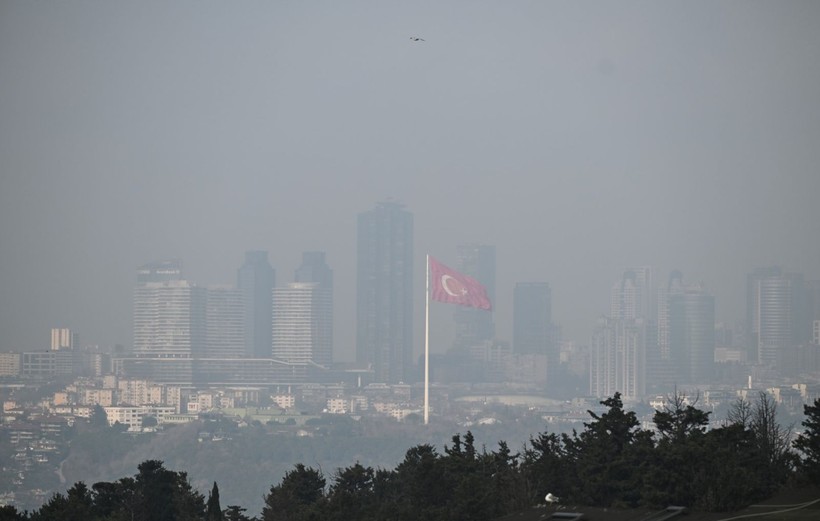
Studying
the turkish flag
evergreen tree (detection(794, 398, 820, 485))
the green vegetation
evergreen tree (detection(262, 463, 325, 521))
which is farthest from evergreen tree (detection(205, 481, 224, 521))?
the turkish flag

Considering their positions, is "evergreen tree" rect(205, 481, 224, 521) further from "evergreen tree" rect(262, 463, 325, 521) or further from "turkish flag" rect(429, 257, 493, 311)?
"turkish flag" rect(429, 257, 493, 311)

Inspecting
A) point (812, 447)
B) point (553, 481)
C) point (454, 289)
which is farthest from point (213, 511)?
point (454, 289)

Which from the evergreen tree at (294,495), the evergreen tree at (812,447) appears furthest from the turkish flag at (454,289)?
the evergreen tree at (812,447)

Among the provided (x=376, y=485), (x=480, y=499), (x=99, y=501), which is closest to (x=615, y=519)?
(x=480, y=499)

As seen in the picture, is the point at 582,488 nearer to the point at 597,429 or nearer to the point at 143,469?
Answer: the point at 597,429

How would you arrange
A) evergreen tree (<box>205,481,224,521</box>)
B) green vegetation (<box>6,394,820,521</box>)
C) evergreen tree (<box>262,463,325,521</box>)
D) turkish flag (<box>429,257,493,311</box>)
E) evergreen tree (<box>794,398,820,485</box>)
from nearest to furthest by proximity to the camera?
green vegetation (<box>6,394,820,521</box>)
evergreen tree (<box>794,398,820,485</box>)
evergreen tree (<box>205,481,224,521</box>)
evergreen tree (<box>262,463,325,521</box>)
turkish flag (<box>429,257,493,311</box>)

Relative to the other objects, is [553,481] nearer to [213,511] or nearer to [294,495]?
[294,495]
